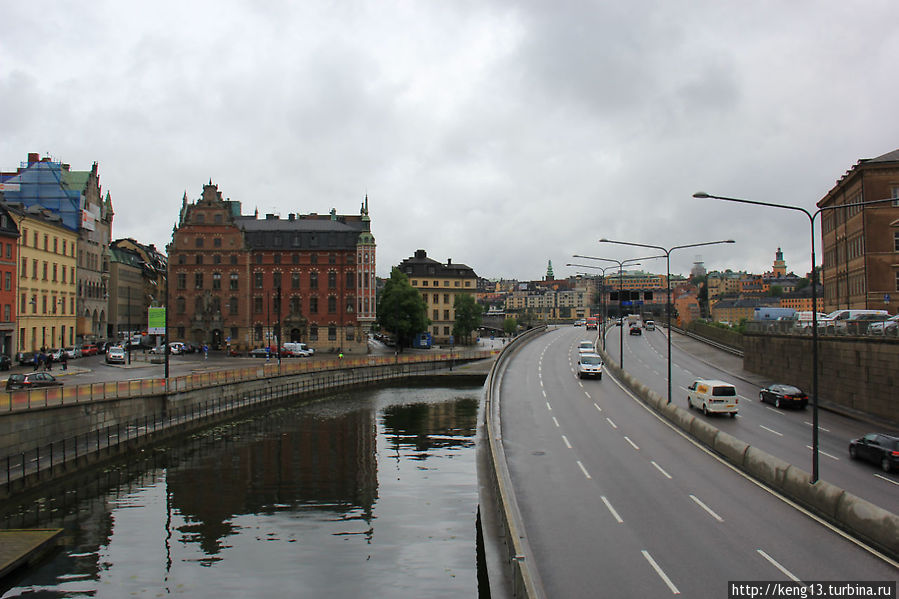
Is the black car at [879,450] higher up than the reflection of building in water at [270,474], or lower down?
higher up

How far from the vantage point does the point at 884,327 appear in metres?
34.1

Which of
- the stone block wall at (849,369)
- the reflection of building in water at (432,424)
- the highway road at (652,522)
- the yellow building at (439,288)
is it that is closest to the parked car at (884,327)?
the stone block wall at (849,369)

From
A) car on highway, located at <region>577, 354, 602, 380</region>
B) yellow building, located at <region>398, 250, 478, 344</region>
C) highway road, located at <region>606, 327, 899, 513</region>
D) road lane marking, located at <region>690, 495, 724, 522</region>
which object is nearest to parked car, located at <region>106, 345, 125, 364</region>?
car on highway, located at <region>577, 354, 602, 380</region>

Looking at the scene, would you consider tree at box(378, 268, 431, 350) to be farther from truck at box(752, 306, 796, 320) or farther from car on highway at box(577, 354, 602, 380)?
truck at box(752, 306, 796, 320)

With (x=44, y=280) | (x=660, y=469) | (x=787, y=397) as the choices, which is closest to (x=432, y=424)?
(x=787, y=397)

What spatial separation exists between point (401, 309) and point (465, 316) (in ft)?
78.0

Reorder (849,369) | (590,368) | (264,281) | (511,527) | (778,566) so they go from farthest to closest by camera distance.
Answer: (264,281) → (590,368) → (849,369) → (511,527) → (778,566)

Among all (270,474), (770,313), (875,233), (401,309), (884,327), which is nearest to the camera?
(270,474)

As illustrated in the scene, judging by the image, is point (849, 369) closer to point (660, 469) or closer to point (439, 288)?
point (660, 469)

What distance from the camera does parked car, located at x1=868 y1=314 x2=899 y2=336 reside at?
33.2m

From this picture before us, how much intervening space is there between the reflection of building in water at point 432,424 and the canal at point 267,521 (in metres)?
0.47

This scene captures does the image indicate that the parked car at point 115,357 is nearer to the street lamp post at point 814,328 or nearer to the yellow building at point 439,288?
the street lamp post at point 814,328

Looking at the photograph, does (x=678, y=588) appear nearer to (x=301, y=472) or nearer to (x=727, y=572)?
(x=727, y=572)

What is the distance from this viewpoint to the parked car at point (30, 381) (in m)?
39.4
